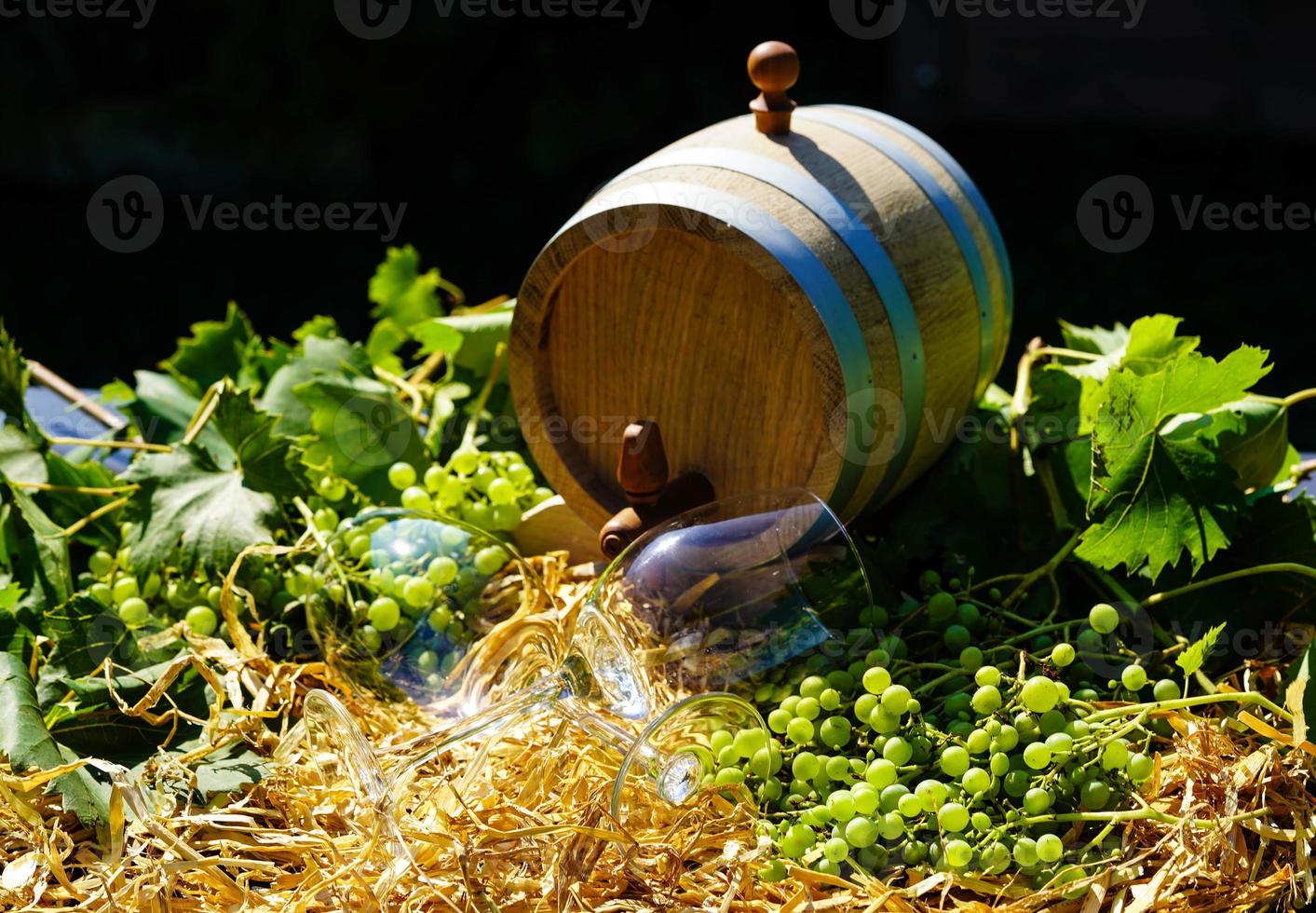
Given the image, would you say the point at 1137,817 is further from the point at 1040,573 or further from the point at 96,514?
the point at 96,514

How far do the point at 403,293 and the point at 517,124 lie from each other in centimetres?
314

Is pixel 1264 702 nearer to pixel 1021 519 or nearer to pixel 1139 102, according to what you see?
pixel 1021 519

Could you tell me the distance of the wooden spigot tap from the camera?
1.44m

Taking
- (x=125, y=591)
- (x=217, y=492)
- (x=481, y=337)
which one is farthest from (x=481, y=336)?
(x=125, y=591)

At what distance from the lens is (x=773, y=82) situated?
5.01ft

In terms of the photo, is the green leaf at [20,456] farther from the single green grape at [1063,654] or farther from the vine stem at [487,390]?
the single green grape at [1063,654]

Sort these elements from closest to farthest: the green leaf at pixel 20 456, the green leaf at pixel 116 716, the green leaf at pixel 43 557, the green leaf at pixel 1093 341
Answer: the green leaf at pixel 116 716 → the green leaf at pixel 43 557 → the green leaf at pixel 20 456 → the green leaf at pixel 1093 341

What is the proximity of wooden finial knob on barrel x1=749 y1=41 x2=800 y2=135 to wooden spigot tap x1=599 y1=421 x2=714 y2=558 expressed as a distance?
374 mm

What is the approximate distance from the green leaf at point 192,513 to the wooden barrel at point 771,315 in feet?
1.09

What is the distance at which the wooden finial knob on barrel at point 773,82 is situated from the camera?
1.53 metres

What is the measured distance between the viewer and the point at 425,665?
139 cm

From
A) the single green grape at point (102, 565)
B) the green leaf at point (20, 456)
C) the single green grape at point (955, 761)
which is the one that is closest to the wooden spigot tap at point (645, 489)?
the single green grape at point (955, 761)

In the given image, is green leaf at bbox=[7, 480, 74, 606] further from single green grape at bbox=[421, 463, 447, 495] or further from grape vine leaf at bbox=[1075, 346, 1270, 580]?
grape vine leaf at bbox=[1075, 346, 1270, 580]

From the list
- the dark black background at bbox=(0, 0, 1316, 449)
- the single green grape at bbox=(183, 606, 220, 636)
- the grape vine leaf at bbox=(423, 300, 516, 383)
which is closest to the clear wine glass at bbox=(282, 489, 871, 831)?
the single green grape at bbox=(183, 606, 220, 636)
